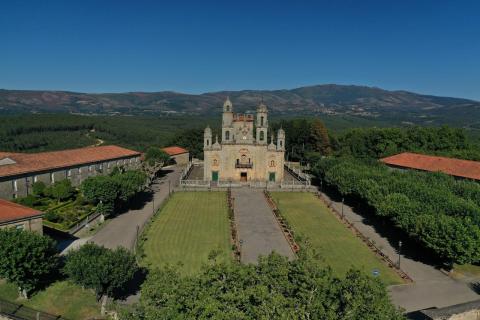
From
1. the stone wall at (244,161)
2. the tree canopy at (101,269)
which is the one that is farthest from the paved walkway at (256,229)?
the tree canopy at (101,269)

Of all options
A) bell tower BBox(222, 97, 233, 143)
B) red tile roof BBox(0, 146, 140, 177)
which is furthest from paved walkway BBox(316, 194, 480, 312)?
red tile roof BBox(0, 146, 140, 177)

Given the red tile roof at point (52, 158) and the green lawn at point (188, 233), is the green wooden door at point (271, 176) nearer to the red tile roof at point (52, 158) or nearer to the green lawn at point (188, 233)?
the green lawn at point (188, 233)

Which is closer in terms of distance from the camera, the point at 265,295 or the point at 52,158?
the point at 265,295

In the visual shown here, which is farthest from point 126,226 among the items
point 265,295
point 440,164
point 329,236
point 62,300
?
point 440,164

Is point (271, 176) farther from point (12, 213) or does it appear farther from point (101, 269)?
point (101, 269)

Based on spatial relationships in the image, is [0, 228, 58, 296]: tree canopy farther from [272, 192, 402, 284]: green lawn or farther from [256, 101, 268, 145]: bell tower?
[256, 101, 268, 145]: bell tower
